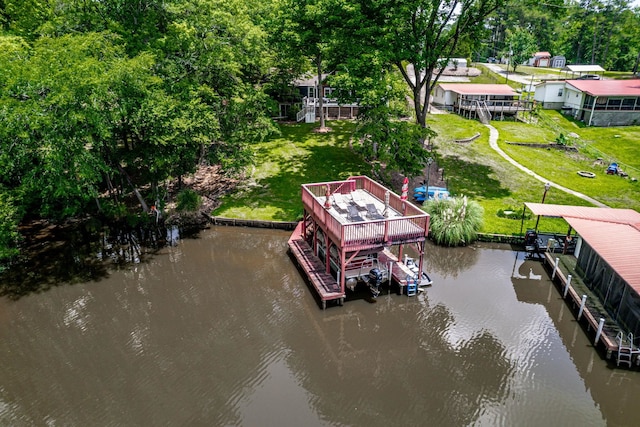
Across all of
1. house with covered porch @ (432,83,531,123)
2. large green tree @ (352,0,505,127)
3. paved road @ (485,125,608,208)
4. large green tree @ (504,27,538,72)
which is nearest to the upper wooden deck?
large green tree @ (352,0,505,127)

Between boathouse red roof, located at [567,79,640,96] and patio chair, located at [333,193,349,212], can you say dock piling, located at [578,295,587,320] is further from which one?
boathouse red roof, located at [567,79,640,96]

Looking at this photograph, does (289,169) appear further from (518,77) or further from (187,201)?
(518,77)

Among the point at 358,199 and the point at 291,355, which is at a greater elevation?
the point at 358,199

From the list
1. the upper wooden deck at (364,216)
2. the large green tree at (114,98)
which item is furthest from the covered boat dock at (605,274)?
the large green tree at (114,98)

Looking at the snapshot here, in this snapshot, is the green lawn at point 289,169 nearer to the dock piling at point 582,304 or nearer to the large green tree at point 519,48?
the dock piling at point 582,304

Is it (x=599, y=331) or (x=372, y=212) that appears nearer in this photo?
(x=599, y=331)

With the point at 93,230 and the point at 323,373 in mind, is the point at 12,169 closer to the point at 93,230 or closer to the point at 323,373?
the point at 93,230

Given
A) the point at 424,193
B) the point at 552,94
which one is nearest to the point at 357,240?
the point at 424,193
